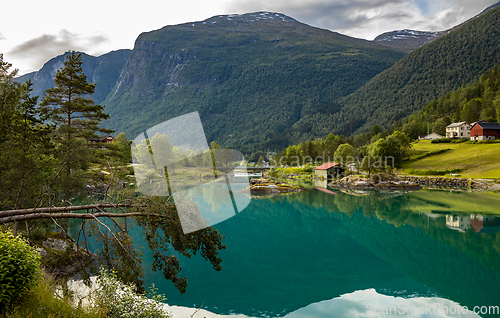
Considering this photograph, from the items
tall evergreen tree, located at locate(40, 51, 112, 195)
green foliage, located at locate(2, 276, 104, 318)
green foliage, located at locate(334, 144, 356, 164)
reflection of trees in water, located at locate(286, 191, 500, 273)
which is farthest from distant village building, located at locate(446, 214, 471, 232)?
green foliage, located at locate(334, 144, 356, 164)

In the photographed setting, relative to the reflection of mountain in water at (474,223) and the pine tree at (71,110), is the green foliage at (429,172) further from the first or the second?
the pine tree at (71,110)

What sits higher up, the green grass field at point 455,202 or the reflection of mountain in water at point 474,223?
the reflection of mountain in water at point 474,223

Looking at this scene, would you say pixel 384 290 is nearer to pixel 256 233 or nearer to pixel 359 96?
pixel 256 233

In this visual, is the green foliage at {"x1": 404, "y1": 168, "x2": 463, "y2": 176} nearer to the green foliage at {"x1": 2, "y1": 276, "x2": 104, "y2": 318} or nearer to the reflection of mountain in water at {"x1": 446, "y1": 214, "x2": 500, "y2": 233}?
the reflection of mountain in water at {"x1": 446, "y1": 214, "x2": 500, "y2": 233}

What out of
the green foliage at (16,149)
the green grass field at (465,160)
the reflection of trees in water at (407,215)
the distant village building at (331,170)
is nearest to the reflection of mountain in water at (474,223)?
the reflection of trees in water at (407,215)

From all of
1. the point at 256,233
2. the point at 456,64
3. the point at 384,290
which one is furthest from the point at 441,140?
the point at 456,64

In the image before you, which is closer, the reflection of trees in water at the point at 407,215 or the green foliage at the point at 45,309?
the green foliage at the point at 45,309

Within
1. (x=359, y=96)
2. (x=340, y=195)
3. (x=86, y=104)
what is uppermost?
(x=359, y=96)
